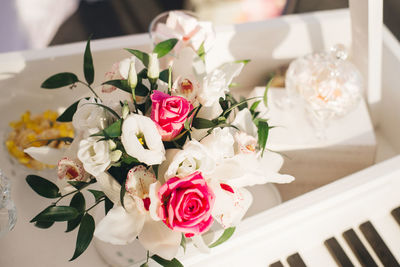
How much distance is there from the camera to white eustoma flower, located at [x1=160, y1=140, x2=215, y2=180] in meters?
0.61

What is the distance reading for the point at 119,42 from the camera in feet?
3.45

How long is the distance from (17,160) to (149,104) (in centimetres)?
44

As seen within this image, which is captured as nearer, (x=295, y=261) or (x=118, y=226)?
(x=118, y=226)

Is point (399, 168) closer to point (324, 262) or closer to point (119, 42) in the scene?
point (324, 262)

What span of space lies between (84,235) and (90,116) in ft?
0.65

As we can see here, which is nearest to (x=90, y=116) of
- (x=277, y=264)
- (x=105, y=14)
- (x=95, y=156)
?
(x=95, y=156)

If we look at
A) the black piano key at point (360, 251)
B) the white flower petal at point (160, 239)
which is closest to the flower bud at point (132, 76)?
the white flower petal at point (160, 239)

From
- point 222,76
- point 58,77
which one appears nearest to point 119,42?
point 58,77

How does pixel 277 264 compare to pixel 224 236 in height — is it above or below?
below

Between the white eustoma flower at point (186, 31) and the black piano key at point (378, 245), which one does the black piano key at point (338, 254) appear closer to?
the black piano key at point (378, 245)

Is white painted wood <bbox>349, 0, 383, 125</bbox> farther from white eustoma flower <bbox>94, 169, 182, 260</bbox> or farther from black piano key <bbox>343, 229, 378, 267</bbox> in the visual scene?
white eustoma flower <bbox>94, 169, 182, 260</bbox>

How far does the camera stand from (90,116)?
0.66 metres

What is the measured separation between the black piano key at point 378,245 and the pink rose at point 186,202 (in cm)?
43

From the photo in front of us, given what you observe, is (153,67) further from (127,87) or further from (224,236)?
(224,236)
